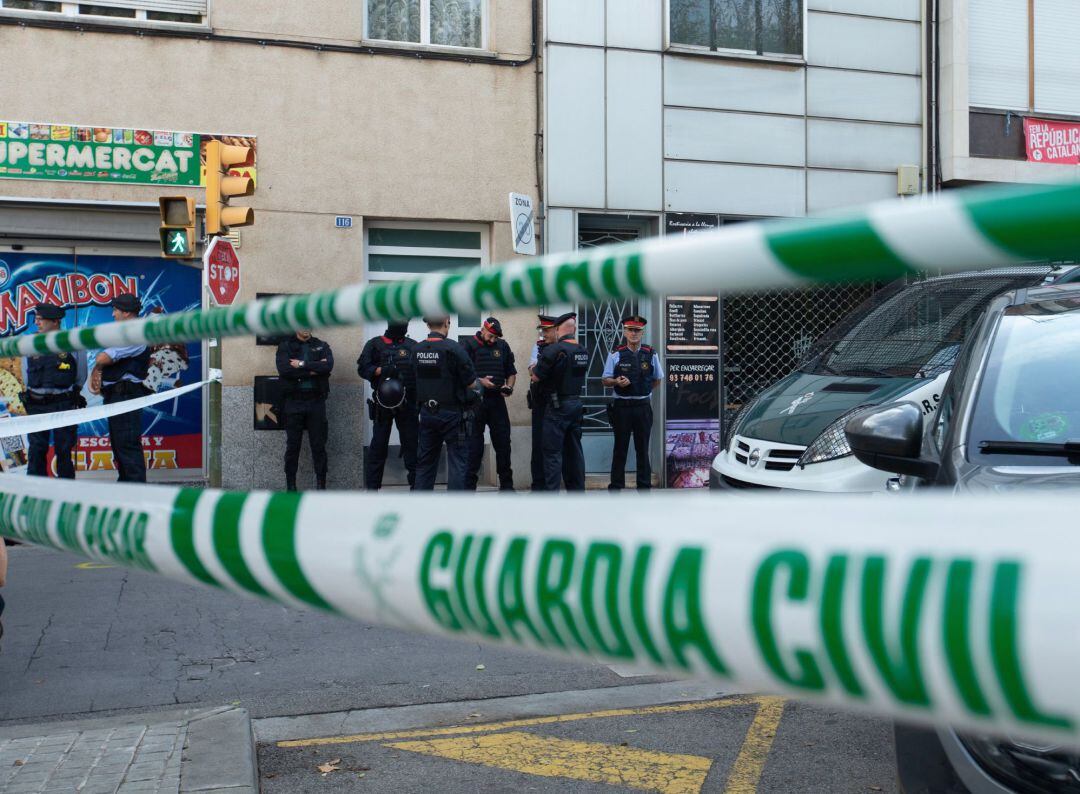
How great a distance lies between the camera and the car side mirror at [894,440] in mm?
3482

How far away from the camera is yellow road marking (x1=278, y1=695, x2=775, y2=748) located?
4426 mm

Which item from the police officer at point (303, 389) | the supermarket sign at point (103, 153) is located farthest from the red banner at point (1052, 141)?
the supermarket sign at point (103, 153)

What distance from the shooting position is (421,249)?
43.8 feet

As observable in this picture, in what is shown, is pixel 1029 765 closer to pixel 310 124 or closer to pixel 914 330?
pixel 914 330

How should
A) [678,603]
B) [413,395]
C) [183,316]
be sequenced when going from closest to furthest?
1. [678,603]
2. [183,316]
3. [413,395]

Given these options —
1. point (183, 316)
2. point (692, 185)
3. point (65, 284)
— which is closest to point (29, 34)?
point (65, 284)

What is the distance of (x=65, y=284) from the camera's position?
12.4 meters

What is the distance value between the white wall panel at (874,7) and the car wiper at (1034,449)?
12.4 m

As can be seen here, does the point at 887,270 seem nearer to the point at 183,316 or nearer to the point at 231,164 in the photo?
the point at 183,316

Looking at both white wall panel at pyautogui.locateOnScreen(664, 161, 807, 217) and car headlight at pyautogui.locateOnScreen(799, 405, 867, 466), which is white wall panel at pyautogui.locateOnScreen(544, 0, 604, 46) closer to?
white wall panel at pyautogui.locateOnScreen(664, 161, 807, 217)

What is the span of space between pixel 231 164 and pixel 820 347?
5.47m

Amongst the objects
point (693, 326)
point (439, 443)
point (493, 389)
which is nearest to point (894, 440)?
point (439, 443)

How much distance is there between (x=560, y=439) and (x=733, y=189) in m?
4.39

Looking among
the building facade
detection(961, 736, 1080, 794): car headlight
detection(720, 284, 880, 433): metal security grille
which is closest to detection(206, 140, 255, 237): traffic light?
the building facade
